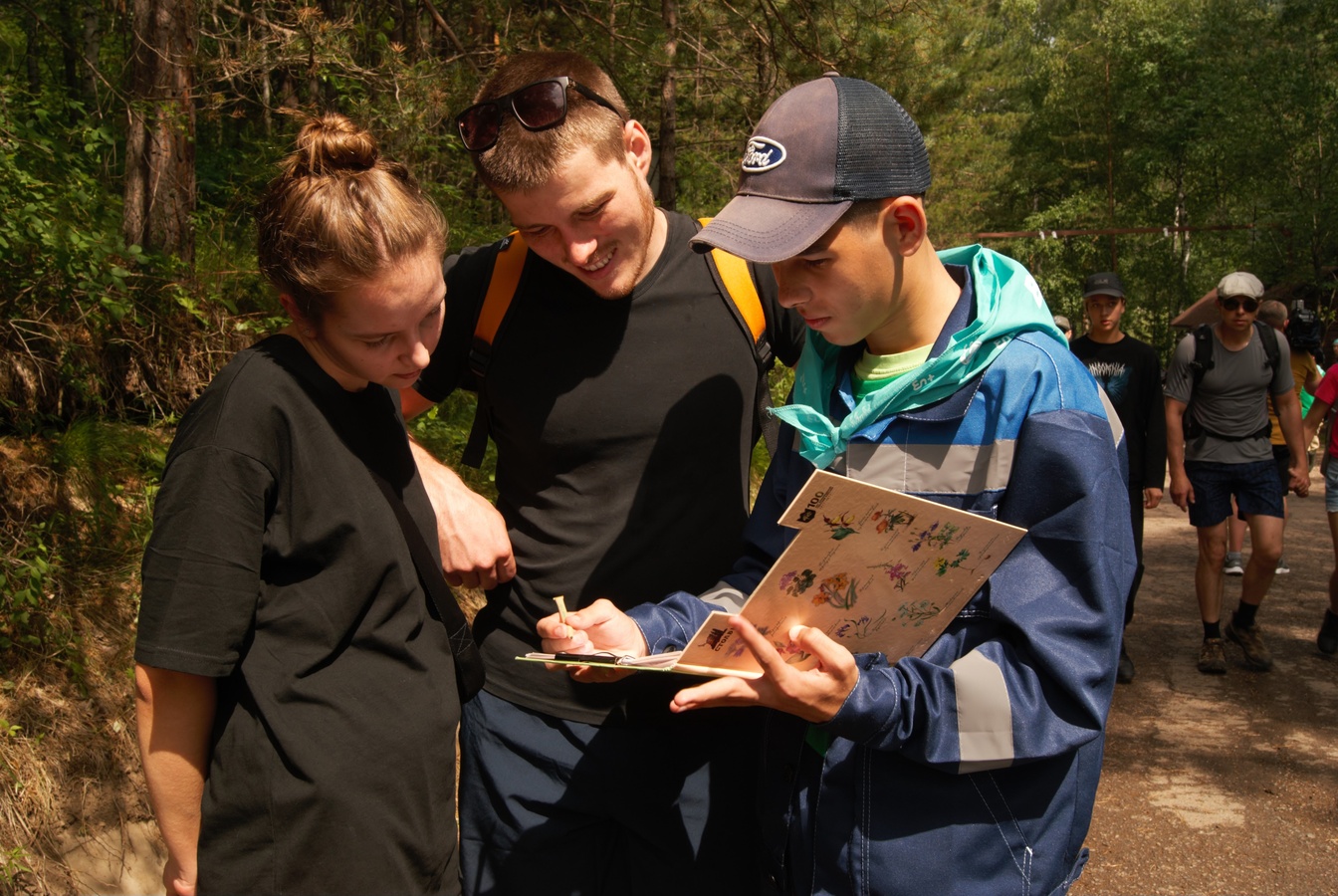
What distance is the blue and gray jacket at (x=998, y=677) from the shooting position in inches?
62.8

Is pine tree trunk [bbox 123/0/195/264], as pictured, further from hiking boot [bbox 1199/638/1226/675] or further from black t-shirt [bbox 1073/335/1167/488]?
hiking boot [bbox 1199/638/1226/675]

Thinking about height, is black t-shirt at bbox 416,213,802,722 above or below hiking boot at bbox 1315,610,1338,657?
above

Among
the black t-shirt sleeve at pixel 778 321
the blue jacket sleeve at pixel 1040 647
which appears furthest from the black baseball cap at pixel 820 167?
the black t-shirt sleeve at pixel 778 321

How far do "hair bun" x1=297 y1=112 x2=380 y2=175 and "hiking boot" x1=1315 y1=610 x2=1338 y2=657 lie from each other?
6.42 metres

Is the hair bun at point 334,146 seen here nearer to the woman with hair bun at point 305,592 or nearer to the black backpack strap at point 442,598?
the woman with hair bun at point 305,592

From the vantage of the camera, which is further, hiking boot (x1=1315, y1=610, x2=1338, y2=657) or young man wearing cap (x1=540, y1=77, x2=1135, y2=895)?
hiking boot (x1=1315, y1=610, x2=1338, y2=657)

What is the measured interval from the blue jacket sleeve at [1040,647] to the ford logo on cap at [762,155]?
57 cm

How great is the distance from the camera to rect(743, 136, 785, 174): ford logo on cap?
1743mm

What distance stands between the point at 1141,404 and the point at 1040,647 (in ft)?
16.4

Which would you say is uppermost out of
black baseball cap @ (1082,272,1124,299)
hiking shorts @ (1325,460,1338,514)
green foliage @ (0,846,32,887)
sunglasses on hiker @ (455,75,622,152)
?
sunglasses on hiker @ (455,75,622,152)

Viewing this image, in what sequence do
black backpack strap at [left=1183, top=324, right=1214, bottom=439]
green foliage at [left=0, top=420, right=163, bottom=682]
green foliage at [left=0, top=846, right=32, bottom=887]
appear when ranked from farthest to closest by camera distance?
1. black backpack strap at [left=1183, top=324, right=1214, bottom=439]
2. green foliage at [left=0, top=420, right=163, bottom=682]
3. green foliage at [left=0, top=846, right=32, bottom=887]

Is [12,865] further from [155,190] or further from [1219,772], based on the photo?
[1219,772]

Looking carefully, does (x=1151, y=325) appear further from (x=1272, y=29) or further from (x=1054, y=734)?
(x=1054, y=734)

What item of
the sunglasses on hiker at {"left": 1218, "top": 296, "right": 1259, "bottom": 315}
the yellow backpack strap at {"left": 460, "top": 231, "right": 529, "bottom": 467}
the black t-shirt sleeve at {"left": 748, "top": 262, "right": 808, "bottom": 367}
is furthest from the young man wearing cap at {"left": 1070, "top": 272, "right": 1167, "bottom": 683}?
the yellow backpack strap at {"left": 460, "top": 231, "right": 529, "bottom": 467}
